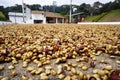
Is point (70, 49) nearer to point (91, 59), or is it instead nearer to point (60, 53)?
point (60, 53)

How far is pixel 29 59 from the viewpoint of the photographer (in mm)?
2062

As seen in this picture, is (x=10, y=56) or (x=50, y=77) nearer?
(x=50, y=77)

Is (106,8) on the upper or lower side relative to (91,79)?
upper

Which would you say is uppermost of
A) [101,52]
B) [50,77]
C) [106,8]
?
[106,8]

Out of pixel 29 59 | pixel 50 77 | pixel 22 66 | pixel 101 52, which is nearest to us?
pixel 50 77

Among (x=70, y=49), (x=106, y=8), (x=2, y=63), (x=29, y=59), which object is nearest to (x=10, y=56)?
(x=2, y=63)

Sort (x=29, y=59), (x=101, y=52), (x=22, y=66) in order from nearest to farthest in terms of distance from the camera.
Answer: (x=22, y=66), (x=29, y=59), (x=101, y=52)

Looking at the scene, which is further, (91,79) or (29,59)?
(29,59)

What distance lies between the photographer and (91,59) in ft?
6.84

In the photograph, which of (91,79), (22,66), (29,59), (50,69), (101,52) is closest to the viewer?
(91,79)

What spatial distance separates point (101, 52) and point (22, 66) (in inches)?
43.6

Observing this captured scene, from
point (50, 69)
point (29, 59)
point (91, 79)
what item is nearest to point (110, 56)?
point (91, 79)

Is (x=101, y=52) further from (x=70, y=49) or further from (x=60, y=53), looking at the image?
(x=60, y=53)

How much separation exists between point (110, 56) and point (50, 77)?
2.93 ft
